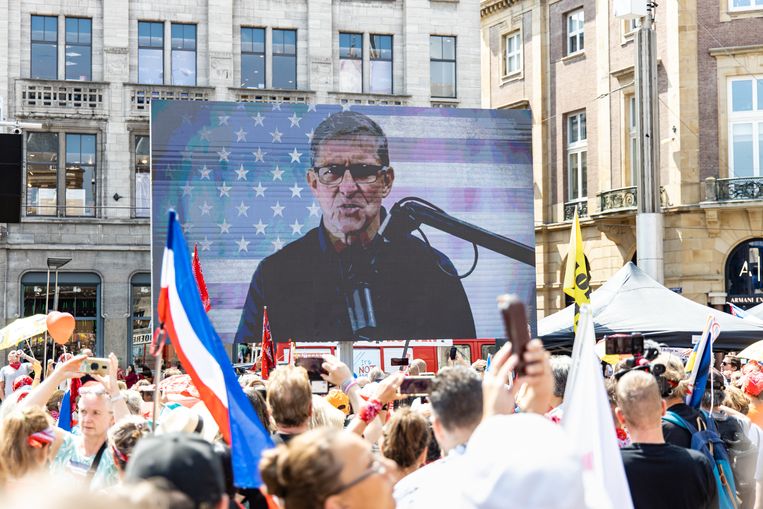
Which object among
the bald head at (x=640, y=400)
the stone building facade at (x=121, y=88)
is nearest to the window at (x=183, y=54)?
the stone building facade at (x=121, y=88)

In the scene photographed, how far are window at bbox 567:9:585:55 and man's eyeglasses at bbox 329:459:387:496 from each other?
34.6 metres

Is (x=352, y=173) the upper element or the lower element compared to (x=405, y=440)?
upper

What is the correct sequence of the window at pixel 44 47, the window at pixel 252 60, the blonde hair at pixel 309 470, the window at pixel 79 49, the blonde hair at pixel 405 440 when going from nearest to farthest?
the blonde hair at pixel 309 470, the blonde hair at pixel 405 440, the window at pixel 44 47, the window at pixel 79 49, the window at pixel 252 60

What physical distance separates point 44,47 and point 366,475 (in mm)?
30139

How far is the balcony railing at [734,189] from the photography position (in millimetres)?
31094

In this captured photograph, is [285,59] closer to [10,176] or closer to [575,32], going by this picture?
[575,32]

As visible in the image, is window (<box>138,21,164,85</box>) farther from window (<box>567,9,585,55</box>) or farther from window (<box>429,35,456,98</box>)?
window (<box>567,9,585,55</box>)

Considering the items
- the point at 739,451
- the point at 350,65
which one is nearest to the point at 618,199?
the point at 350,65

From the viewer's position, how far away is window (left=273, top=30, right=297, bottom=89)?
3256 cm

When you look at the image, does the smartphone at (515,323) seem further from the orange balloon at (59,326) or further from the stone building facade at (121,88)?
the stone building facade at (121,88)

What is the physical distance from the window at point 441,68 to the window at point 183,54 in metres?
7.22

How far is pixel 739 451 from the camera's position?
318 inches

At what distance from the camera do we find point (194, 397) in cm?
979

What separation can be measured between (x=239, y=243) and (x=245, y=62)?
1155 cm
